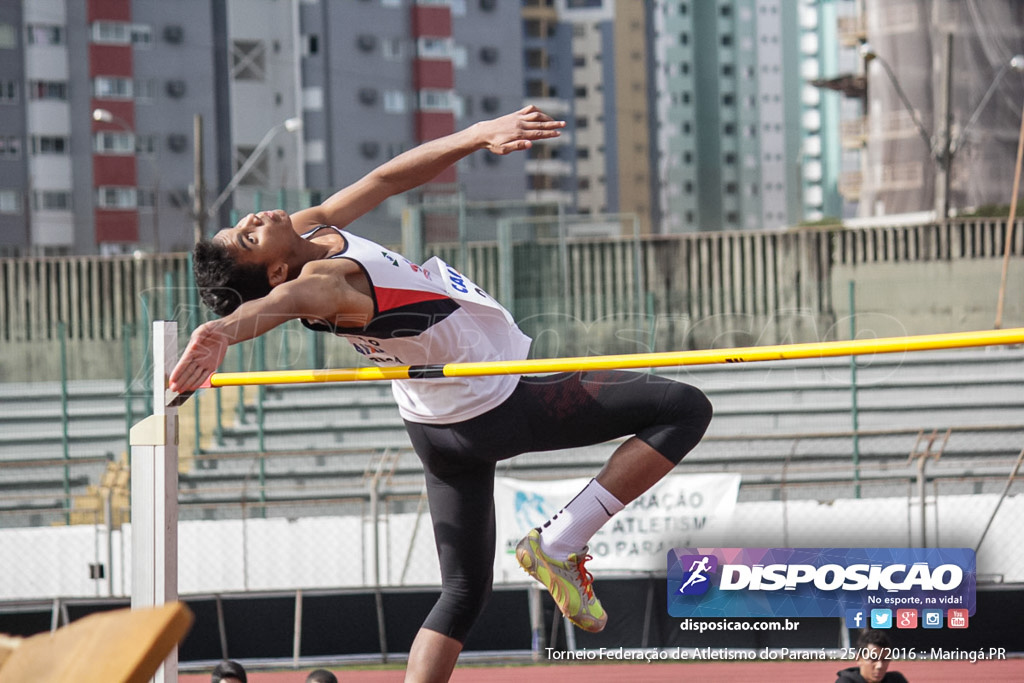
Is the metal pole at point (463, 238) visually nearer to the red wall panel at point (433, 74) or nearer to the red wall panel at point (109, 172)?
the red wall panel at point (109, 172)

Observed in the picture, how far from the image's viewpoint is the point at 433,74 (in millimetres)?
43781

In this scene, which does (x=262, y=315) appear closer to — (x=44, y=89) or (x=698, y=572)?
(x=698, y=572)

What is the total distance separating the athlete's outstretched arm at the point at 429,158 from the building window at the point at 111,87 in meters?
37.6

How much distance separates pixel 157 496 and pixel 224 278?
32.5 inches

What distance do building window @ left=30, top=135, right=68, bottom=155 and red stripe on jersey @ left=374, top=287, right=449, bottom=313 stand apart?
38.4m

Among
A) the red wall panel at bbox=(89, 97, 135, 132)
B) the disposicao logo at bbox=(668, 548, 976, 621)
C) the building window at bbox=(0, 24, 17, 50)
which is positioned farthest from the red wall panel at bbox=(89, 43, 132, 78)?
the disposicao logo at bbox=(668, 548, 976, 621)

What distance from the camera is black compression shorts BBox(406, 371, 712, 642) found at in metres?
3.43

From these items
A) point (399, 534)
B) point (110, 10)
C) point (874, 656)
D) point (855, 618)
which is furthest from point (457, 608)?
point (110, 10)

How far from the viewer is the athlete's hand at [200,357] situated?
3.03 m

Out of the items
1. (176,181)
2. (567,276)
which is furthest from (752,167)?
(567,276)

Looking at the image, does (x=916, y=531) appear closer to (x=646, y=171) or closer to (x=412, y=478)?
(x=412, y=478)

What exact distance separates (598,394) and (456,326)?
431 millimetres

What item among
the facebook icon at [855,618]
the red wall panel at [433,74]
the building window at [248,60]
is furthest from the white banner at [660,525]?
the red wall panel at [433,74]

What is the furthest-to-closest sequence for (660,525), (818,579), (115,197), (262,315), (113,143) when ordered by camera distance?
1. (113,143)
2. (115,197)
3. (660,525)
4. (818,579)
5. (262,315)
